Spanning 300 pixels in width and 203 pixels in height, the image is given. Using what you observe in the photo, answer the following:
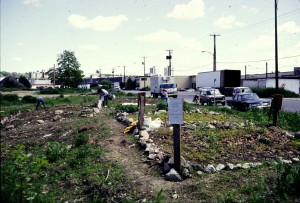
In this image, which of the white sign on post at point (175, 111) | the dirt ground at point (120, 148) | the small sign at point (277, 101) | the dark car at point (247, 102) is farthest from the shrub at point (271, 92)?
the white sign on post at point (175, 111)

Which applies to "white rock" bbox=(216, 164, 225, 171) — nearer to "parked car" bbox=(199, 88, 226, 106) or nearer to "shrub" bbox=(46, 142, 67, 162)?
"shrub" bbox=(46, 142, 67, 162)

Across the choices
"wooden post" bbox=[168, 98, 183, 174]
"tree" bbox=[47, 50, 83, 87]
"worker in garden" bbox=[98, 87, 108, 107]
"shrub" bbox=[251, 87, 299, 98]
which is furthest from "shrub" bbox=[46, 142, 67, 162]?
"tree" bbox=[47, 50, 83, 87]

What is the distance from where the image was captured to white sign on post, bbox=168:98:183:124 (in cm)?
636

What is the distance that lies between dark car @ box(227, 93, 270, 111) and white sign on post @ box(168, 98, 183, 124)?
13.9 meters

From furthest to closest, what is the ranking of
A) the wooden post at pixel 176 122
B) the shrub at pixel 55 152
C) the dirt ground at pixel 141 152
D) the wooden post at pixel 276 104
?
the wooden post at pixel 276 104
the shrub at pixel 55 152
the wooden post at pixel 176 122
the dirt ground at pixel 141 152

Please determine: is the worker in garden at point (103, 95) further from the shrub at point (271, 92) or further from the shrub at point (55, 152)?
the shrub at point (271, 92)

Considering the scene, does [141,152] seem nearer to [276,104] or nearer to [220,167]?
[220,167]

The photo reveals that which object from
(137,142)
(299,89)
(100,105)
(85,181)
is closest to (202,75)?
(299,89)

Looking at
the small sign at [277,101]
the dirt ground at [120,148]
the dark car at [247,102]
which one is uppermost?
the small sign at [277,101]

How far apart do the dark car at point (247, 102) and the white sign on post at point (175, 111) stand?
13.9 meters

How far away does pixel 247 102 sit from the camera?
19.3 meters

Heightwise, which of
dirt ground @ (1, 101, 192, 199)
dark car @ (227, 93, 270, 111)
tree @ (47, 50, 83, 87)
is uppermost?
tree @ (47, 50, 83, 87)

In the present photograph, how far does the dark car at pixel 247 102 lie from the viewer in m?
19.1

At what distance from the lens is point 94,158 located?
730 centimetres
